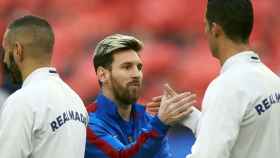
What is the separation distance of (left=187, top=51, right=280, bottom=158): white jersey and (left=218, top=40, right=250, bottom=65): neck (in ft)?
0.06

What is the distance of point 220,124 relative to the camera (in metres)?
3.19

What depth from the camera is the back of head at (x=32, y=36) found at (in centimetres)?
349

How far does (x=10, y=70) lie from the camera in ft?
11.7

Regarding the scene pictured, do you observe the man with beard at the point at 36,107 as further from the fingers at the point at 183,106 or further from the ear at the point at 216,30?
the ear at the point at 216,30

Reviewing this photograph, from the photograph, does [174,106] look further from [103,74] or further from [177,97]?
[103,74]

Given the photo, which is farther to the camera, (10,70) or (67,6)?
(67,6)

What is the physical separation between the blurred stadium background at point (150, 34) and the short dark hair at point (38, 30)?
256cm

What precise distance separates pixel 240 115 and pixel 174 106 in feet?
1.60

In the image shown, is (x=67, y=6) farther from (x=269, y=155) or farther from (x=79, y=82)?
(x=269, y=155)

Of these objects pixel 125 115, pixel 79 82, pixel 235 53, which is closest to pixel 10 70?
pixel 125 115

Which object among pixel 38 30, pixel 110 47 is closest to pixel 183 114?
pixel 110 47

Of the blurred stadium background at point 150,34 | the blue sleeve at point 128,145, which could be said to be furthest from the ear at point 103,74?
the blurred stadium background at point 150,34

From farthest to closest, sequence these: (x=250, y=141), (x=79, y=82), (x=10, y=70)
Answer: (x=79, y=82) → (x=10, y=70) → (x=250, y=141)

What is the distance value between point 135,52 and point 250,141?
97 cm
